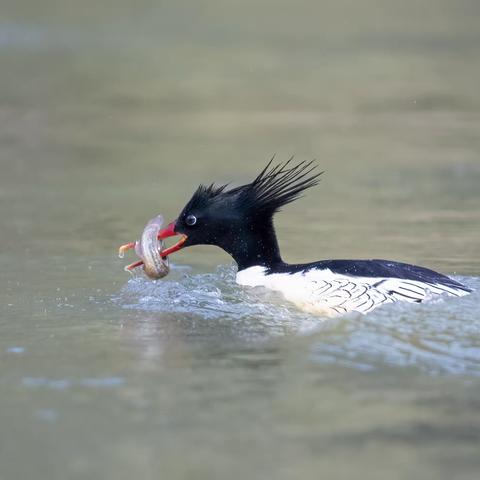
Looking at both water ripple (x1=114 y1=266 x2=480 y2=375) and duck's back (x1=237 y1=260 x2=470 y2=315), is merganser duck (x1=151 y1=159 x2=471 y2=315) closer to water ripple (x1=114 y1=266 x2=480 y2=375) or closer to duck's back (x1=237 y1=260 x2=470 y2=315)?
duck's back (x1=237 y1=260 x2=470 y2=315)

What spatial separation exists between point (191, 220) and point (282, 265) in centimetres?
66

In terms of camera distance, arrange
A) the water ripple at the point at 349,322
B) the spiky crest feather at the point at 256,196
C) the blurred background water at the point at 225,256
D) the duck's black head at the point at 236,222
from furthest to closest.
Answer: the duck's black head at the point at 236,222 → the spiky crest feather at the point at 256,196 → the water ripple at the point at 349,322 → the blurred background water at the point at 225,256

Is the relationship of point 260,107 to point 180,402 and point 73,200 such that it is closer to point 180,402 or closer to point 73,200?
point 73,200

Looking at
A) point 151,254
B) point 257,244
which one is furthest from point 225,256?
point 151,254

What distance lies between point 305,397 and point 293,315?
1.71 meters

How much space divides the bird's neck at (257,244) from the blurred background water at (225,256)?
0.27 metres

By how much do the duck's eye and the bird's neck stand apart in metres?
0.27

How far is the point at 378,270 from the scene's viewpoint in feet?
24.9

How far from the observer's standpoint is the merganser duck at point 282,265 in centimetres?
749

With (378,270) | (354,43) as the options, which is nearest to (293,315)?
(378,270)

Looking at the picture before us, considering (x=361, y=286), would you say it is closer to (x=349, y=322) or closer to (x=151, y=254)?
(x=349, y=322)

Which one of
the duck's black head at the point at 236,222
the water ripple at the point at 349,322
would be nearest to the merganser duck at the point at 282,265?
the duck's black head at the point at 236,222

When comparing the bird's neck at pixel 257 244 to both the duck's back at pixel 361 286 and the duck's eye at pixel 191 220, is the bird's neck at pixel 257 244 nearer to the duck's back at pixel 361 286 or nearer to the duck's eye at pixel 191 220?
Result: the duck's eye at pixel 191 220

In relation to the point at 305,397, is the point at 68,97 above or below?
above
